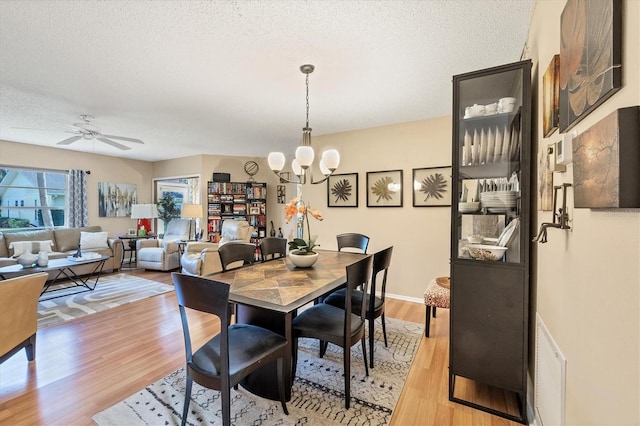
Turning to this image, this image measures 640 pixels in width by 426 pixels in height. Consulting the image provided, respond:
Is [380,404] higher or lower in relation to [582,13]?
lower

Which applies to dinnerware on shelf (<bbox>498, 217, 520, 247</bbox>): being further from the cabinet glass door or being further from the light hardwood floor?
the light hardwood floor

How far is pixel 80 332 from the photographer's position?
293 centimetres

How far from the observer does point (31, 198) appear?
5.55 m

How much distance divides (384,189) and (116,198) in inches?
246

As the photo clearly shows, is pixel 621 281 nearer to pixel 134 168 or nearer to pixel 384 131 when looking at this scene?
pixel 384 131

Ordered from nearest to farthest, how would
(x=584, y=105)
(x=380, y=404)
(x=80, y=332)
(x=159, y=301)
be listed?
(x=584, y=105) < (x=380, y=404) < (x=80, y=332) < (x=159, y=301)

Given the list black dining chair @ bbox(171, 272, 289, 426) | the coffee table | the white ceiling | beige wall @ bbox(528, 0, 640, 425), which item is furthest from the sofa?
beige wall @ bbox(528, 0, 640, 425)

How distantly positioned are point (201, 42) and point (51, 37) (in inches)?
41.0

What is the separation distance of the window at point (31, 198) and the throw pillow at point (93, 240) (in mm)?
1022

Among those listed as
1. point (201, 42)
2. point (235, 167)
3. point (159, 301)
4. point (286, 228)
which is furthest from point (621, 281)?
point (235, 167)

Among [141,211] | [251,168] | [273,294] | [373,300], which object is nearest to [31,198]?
[141,211]

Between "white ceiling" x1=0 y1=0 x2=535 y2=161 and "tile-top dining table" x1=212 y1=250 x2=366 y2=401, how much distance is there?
1.74 m

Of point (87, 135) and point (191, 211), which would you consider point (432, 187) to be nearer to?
point (191, 211)

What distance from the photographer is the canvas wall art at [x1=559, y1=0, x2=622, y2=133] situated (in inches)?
28.6
